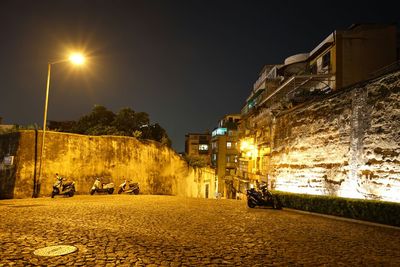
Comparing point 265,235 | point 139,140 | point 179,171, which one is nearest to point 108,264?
point 265,235

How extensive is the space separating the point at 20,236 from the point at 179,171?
67.8 feet

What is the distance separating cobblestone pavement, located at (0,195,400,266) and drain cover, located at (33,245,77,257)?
6.0 inches

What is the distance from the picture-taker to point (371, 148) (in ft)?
45.6

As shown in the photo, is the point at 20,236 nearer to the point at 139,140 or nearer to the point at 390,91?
the point at 390,91

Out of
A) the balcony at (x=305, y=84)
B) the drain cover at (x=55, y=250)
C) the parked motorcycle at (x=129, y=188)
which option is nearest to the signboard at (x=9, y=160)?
the parked motorcycle at (x=129, y=188)

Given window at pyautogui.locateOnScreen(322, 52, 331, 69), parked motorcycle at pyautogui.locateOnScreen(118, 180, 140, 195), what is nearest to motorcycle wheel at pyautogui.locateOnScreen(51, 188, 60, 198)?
parked motorcycle at pyautogui.locateOnScreen(118, 180, 140, 195)

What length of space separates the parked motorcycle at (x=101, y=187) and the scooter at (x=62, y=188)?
6.04 feet

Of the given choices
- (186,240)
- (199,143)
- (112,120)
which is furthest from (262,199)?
(199,143)

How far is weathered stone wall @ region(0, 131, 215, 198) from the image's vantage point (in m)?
17.0

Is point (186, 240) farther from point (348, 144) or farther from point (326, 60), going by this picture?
point (326, 60)

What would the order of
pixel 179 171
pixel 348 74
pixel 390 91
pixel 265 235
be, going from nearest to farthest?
pixel 265 235 → pixel 390 91 → pixel 348 74 → pixel 179 171

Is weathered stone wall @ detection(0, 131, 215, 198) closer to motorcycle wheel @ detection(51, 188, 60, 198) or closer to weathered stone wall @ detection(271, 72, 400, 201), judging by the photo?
motorcycle wheel @ detection(51, 188, 60, 198)

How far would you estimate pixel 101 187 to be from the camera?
65.7 ft

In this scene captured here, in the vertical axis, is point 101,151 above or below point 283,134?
below
